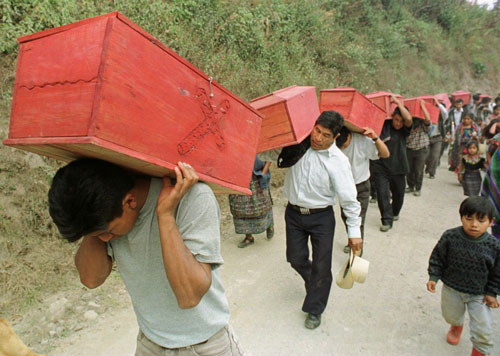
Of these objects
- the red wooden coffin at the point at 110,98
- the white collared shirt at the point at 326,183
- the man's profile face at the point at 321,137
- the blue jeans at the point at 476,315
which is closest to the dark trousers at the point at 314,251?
the white collared shirt at the point at 326,183

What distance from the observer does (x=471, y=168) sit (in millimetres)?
5660

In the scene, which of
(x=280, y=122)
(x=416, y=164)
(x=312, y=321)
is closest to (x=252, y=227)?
(x=312, y=321)

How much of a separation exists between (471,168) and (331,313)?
392 cm

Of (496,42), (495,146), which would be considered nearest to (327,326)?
(495,146)

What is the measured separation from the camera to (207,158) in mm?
1345

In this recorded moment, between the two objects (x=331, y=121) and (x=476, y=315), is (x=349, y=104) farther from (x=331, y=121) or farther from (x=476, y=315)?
(x=476, y=315)

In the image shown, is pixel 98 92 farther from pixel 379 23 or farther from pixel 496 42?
pixel 496 42

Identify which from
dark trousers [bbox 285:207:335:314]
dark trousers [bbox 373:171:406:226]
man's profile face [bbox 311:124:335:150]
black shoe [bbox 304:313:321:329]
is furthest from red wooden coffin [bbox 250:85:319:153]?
dark trousers [bbox 373:171:406:226]

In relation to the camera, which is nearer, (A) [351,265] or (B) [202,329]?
(B) [202,329]

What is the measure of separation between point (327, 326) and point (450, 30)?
2017 centimetres

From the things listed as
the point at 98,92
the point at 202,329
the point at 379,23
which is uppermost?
the point at 379,23

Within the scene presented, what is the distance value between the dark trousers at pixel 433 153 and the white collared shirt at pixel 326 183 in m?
5.74

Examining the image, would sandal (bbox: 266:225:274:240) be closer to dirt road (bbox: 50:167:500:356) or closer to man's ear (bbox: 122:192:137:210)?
dirt road (bbox: 50:167:500:356)

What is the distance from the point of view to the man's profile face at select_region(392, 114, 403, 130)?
16.0 feet
